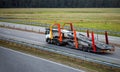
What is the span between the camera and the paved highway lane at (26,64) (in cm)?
1634

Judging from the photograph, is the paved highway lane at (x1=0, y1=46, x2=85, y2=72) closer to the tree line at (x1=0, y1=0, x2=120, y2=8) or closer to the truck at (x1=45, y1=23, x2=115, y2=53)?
the truck at (x1=45, y1=23, x2=115, y2=53)

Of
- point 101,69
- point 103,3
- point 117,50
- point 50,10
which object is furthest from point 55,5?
point 101,69

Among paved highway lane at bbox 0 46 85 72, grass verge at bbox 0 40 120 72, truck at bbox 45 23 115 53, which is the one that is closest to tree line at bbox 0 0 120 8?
truck at bbox 45 23 115 53

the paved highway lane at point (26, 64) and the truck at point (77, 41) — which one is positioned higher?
the truck at point (77, 41)

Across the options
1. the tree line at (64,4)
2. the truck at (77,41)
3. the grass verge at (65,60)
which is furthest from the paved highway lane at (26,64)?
the tree line at (64,4)

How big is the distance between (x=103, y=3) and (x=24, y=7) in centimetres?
3241

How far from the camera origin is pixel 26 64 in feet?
58.2

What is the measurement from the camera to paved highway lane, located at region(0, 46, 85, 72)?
16.3 meters

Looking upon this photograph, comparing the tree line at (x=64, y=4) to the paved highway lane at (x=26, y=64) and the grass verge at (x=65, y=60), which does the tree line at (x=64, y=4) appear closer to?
the grass verge at (x=65, y=60)

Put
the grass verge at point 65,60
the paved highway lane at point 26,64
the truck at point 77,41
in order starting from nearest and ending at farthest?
the grass verge at point 65,60, the paved highway lane at point 26,64, the truck at point 77,41

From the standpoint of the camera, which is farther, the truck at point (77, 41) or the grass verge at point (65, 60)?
the truck at point (77, 41)

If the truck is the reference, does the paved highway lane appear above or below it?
below

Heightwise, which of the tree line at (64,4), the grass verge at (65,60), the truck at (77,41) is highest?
the tree line at (64,4)

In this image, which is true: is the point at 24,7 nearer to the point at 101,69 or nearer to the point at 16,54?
the point at 16,54
